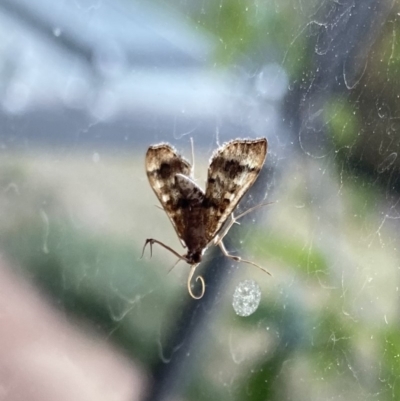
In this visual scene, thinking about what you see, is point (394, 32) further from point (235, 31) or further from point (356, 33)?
point (235, 31)

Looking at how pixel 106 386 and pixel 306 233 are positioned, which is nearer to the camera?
pixel 106 386

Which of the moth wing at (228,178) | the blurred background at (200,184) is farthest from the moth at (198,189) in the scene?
the blurred background at (200,184)

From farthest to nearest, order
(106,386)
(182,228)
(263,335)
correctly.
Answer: (263,335) < (106,386) < (182,228)

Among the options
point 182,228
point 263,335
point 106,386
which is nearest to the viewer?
point 182,228

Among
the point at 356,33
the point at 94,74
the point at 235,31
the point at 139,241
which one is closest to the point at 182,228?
the point at 139,241

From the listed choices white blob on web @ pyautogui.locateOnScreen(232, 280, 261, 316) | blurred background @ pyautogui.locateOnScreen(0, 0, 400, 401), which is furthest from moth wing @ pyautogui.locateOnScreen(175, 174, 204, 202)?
white blob on web @ pyautogui.locateOnScreen(232, 280, 261, 316)

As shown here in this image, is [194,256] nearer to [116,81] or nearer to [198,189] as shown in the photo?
[198,189]

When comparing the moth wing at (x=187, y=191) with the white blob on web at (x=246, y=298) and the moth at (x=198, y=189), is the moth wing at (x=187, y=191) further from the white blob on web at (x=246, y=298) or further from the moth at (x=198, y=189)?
the white blob on web at (x=246, y=298)

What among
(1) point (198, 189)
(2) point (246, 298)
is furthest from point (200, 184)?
(2) point (246, 298)
